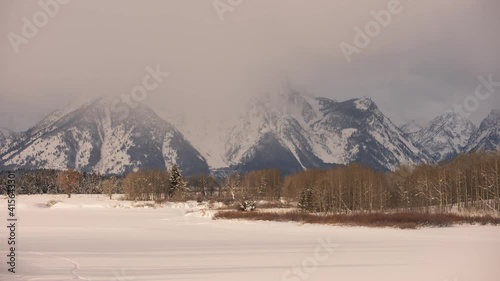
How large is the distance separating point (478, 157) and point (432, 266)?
93.3 metres

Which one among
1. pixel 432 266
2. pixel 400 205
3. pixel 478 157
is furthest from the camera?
pixel 400 205

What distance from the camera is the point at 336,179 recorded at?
10106cm

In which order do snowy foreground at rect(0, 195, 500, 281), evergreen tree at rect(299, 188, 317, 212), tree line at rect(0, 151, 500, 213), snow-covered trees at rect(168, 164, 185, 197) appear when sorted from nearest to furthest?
snowy foreground at rect(0, 195, 500, 281) < evergreen tree at rect(299, 188, 317, 212) < tree line at rect(0, 151, 500, 213) < snow-covered trees at rect(168, 164, 185, 197)

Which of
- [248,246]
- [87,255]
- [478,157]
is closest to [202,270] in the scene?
[87,255]

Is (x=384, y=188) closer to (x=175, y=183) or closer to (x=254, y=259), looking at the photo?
(x=175, y=183)

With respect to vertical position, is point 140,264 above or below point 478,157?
below

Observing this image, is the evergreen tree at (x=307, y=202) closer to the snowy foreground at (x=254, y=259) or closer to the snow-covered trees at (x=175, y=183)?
the snowy foreground at (x=254, y=259)

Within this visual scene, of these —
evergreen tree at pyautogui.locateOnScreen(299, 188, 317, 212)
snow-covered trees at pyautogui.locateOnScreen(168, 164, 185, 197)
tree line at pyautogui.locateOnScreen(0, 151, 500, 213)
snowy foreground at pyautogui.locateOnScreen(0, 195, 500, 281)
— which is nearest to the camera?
snowy foreground at pyautogui.locateOnScreen(0, 195, 500, 281)

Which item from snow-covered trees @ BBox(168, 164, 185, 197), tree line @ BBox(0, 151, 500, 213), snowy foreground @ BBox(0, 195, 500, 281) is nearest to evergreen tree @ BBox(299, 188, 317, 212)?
tree line @ BBox(0, 151, 500, 213)

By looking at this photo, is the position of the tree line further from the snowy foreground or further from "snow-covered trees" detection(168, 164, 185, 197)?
the snowy foreground

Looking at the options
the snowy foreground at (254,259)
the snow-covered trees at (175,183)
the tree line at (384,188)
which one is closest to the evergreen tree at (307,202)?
the tree line at (384,188)

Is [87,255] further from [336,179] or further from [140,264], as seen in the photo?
[336,179]

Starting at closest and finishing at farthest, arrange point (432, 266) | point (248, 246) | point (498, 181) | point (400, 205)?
point (432, 266) < point (248, 246) < point (498, 181) < point (400, 205)

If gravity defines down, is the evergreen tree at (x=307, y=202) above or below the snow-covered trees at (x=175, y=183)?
below
